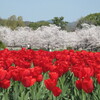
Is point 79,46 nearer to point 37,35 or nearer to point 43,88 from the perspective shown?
point 37,35

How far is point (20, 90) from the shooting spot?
13.7 feet

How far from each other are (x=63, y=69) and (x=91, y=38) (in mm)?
38277

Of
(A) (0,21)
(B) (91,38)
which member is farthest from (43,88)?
(A) (0,21)

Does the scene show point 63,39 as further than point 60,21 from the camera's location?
No

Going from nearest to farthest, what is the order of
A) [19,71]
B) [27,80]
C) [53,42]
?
[27,80], [19,71], [53,42]

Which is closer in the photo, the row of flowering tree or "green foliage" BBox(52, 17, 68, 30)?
the row of flowering tree

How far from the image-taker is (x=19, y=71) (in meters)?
4.08

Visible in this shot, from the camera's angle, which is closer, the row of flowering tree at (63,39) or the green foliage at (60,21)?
the row of flowering tree at (63,39)

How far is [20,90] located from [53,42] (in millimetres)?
41703

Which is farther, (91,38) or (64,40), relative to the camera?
(64,40)

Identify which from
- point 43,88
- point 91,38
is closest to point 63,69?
point 43,88

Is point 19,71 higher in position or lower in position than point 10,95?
higher

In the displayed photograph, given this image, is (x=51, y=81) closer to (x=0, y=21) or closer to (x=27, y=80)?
(x=27, y=80)

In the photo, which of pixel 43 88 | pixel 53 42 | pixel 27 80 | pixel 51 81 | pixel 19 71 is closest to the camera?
pixel 51 81
